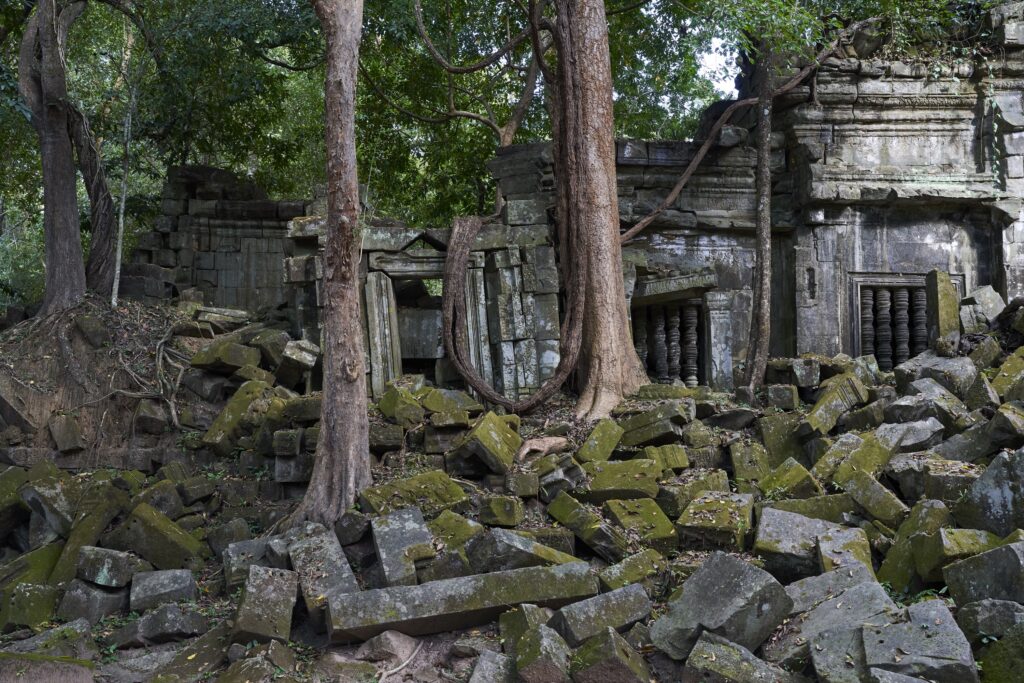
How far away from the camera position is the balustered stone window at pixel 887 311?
11.8 meters

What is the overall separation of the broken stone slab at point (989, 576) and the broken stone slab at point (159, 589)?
4696 millimetres

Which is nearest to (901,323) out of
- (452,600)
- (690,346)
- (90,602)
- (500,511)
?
(690,346)

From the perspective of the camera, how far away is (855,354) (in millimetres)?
11820

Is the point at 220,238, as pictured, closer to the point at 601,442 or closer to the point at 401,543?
the point at 601,442

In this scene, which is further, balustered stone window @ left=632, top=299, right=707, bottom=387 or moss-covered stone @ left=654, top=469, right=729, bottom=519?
balustered stone window @ left=632, top=299, right=707, bottom=387

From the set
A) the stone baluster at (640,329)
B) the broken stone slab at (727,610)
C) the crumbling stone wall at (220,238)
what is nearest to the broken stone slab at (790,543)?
the broken stone slab at (727,610)

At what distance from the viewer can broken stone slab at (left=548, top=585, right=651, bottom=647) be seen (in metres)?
5.14

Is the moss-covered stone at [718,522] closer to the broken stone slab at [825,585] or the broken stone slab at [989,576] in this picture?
the broken stone slab at [825,585]

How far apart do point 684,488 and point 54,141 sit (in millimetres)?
8681

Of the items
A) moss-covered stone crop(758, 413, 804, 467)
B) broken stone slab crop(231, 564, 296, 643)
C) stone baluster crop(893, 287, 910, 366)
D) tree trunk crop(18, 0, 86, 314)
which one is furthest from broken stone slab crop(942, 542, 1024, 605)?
tree trunk crop(18, 0, 86, 314)

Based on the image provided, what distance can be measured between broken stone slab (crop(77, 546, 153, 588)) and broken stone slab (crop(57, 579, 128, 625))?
0.05 metres

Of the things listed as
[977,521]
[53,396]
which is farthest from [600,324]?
[53,396]

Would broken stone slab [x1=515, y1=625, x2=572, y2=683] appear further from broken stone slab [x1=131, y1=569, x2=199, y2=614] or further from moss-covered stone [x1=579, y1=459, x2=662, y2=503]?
broken stone slab [x1=131, y1=569, x2=199, y2=614]

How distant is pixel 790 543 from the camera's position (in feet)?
19.1
